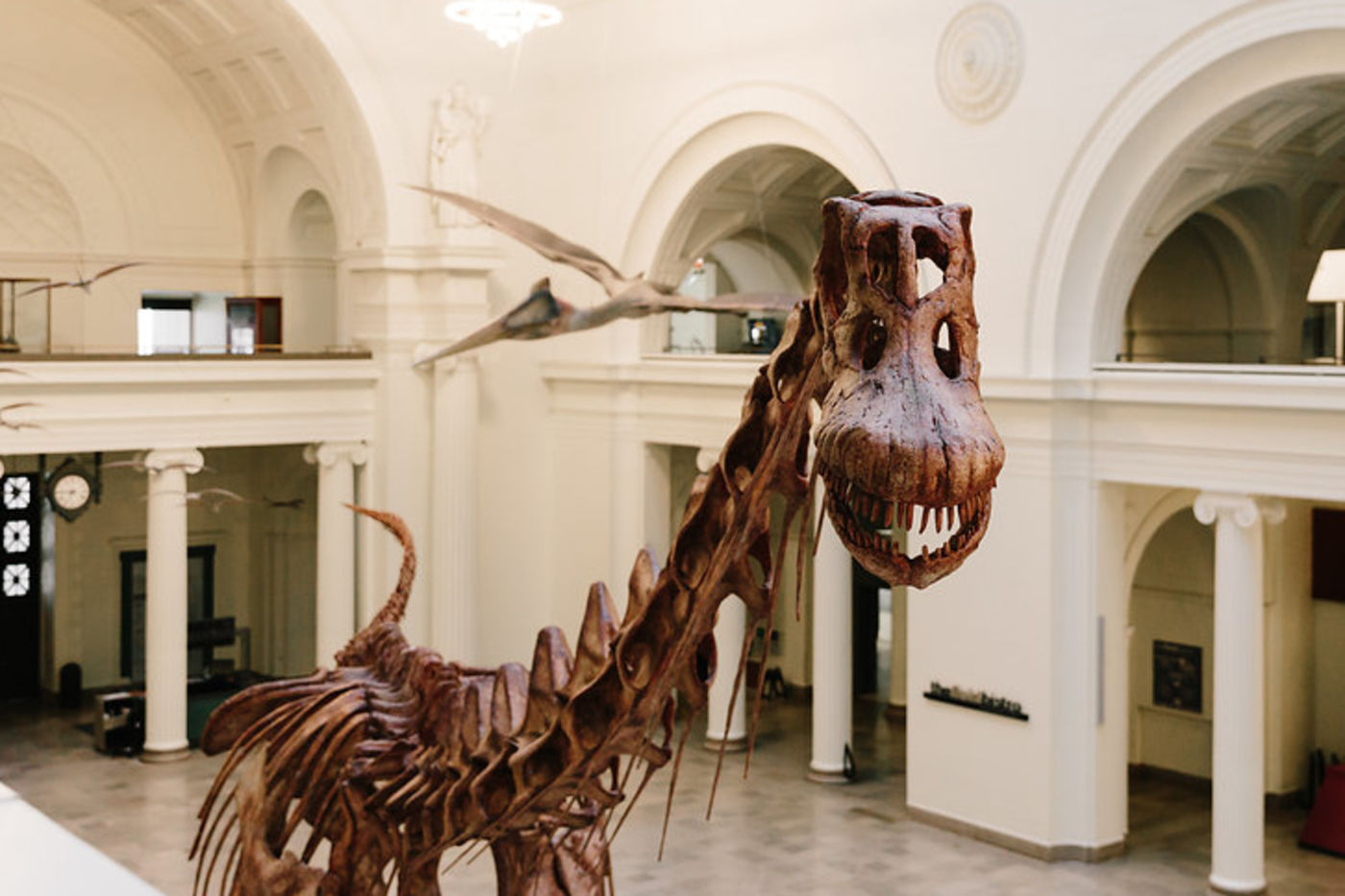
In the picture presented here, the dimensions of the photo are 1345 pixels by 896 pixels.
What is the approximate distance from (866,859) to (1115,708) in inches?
96.3

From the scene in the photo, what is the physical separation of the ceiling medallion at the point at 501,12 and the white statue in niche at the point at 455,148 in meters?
3.58

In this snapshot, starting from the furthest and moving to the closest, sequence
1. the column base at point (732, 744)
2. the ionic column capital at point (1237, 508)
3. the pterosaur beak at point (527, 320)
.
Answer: the column base at point (732, 744) < the pterosaur beak at point (527, 320) < the ionic column capital at point (1237, 508)

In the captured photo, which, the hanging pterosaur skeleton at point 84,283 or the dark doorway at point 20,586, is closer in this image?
the hanging pterosaur skeleton at point 84,283

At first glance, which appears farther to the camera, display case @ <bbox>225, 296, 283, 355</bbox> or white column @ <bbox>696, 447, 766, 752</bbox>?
display case @ <bbox>225, 296, 283, 355</bbox>

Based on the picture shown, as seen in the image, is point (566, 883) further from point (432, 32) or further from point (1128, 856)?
point (432, 32)

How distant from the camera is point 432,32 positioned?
719 inches

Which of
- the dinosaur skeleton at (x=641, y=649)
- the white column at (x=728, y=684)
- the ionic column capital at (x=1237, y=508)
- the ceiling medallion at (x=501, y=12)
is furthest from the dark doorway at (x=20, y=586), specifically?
the dinosaur skeleton at (x=641, y=649)

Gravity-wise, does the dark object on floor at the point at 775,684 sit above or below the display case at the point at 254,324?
below

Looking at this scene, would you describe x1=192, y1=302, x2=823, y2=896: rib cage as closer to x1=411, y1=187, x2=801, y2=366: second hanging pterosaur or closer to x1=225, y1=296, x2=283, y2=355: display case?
x1=411, y1=187, x2=801, y2=366: second hanging pterosaur

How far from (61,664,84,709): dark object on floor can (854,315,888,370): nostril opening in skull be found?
18891 mm

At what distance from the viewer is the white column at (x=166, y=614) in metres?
17.2

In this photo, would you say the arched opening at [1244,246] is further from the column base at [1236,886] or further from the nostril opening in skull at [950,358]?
the nostril opening in skull at [950,358]

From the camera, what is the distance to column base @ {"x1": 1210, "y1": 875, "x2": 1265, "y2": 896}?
12.9 metres

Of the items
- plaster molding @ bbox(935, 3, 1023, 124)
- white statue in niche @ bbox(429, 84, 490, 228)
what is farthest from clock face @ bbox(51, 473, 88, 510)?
plaster molding @ bbox(935, 3, 1023, 124)
